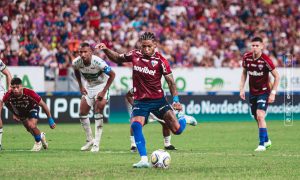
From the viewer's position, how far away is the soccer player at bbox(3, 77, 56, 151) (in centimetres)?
1758

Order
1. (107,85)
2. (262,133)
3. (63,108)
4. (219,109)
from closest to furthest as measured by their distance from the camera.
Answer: (107,85)
(262,133)
(63,108)
(219,109)

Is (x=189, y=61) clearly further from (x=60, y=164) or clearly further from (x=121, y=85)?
(x=60, y=164)

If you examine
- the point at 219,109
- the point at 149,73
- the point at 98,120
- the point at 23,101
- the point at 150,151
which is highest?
the point at 149,73

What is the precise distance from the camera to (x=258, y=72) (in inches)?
732

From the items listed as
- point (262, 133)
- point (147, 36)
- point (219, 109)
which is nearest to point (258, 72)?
point (262, 133)

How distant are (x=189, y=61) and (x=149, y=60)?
66.7 feet

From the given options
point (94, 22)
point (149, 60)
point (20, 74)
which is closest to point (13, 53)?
point (20, 74)

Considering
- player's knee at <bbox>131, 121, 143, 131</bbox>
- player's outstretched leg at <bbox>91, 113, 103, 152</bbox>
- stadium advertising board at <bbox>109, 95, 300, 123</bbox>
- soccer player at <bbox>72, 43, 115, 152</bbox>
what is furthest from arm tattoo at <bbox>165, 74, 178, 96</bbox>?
stadium advertising board at <bbox>109, 95, 300, 123</bbox>

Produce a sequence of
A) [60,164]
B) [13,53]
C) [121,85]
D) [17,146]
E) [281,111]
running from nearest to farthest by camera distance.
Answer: [60,164]
[17,146]
[13,53]
[121,85]
[281,111]

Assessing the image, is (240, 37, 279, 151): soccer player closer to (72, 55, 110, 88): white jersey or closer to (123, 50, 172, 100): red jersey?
(72, 55, 110, 88): white jersey

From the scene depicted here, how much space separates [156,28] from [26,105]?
17.1 metres

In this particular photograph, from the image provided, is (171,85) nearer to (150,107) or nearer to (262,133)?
(150,107)

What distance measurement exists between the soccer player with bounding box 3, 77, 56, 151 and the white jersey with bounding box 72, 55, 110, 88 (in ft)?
3.62

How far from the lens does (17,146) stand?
19203 millimetres
